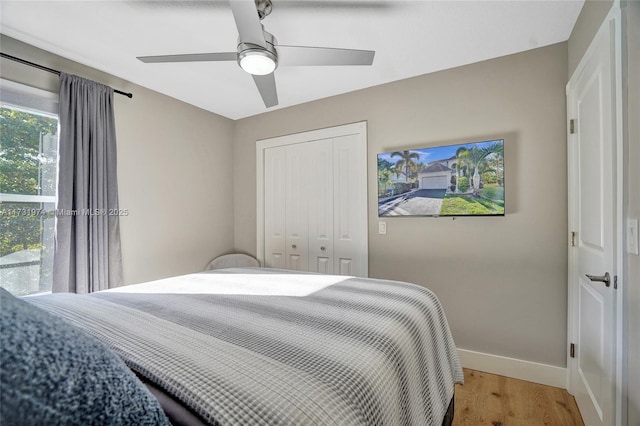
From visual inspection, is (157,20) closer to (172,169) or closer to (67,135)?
(67,135)

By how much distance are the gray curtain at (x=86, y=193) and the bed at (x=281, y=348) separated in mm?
892

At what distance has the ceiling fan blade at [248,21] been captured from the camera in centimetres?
126

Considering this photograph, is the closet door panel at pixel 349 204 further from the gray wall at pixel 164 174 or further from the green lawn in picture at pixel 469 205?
the gray wall at pixel 164 174

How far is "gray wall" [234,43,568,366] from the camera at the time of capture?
212 cm

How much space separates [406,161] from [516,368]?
5.97ft

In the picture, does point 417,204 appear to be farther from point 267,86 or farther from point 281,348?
point 281,348

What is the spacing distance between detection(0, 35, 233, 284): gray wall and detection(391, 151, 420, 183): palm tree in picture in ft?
6.97

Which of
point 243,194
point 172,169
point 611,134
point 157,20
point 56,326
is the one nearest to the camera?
point 56,326

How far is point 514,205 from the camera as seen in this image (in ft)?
7.32

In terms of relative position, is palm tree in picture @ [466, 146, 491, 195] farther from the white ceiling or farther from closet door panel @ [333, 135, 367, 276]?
closet door panel @ [333, 135, 367, 276]

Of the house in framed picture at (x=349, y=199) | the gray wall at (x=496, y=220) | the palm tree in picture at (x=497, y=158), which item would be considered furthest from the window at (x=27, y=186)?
the palm tree in picture at (x=497, y=158)

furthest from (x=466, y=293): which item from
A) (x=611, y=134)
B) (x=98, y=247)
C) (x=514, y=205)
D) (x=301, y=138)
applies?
(x=98, y=247)

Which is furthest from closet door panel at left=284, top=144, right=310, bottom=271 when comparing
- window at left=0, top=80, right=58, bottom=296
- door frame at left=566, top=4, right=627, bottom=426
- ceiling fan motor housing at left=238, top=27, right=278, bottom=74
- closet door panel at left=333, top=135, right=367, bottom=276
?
door frame at left=566, top=4, right=627, bottom=426

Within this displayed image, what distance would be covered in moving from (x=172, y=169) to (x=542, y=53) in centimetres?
334
